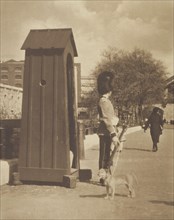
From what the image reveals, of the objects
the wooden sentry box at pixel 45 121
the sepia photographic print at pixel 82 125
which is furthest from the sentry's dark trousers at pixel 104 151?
the wooden sentry box at pixel 45 121

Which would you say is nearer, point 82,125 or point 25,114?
point 82,125

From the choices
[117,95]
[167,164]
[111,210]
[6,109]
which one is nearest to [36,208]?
[111,210]

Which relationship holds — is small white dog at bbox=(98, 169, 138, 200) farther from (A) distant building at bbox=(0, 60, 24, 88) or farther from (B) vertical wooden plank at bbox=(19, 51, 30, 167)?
(B) vertical wooden plank at bbox=(19, 51, 30, 167)

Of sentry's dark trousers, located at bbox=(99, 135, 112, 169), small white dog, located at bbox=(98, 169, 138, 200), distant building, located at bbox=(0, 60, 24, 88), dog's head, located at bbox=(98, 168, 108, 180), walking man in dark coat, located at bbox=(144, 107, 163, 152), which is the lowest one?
small white dog, located at bbox=(98, 169, 138, 200)

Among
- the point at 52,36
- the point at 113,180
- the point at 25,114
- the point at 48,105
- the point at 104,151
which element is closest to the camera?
the point at 104,151

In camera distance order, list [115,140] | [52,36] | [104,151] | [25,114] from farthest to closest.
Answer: [25,114] < [52,36] < [104,151] < [115,140]

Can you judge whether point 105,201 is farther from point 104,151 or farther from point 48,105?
point 48,105

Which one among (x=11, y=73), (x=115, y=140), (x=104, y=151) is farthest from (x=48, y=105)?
(x=115, y=140)

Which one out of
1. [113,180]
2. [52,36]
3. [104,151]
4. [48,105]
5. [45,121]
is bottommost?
[113,180]

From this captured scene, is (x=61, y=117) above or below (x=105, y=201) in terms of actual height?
above

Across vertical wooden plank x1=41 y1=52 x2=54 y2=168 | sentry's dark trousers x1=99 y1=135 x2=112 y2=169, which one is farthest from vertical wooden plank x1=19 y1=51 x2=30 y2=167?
sentry's dark trousers x1=99 y1=135 x2=112 y2=169

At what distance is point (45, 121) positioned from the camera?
9.88 feet

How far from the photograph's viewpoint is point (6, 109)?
2717mm

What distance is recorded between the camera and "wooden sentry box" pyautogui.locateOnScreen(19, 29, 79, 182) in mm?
2785
